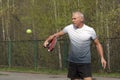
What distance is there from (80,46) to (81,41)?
10cm

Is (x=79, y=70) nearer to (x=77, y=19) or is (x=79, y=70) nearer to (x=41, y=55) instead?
(x=77, y=19)

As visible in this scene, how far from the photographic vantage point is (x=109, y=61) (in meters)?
20.2

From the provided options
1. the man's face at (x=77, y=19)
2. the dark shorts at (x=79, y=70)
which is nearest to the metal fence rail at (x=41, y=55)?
the dark shorts at (x=79, y=70)

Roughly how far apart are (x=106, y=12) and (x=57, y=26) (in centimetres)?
305

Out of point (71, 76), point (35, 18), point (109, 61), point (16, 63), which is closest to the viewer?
point (71, 76)

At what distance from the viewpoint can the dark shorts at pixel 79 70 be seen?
838 centimetres

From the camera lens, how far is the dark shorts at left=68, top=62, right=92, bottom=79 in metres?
8.38

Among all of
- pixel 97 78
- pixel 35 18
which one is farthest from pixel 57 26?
pixel 97 78

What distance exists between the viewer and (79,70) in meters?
8.43

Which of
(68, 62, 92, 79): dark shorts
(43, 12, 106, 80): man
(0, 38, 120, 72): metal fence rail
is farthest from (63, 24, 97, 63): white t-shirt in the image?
(0, 38, 120, 72): metal fence rail

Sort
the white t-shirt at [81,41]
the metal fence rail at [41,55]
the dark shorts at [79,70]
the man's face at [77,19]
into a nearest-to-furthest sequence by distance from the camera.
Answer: the man's face at [77,19] < the white t-shirt at [81,41] < the dark shorts at [79,70] < the metal fence rail at [41,55]

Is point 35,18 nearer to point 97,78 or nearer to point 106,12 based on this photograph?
point 106,12

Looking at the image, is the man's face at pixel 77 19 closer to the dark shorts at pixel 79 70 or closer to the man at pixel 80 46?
the man at pixel 80 46

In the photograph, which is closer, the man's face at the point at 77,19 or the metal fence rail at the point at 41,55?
the man's face at the point at 77,19
